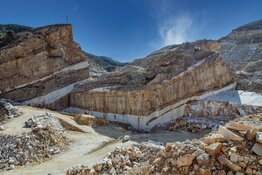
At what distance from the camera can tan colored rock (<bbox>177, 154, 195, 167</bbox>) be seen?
6234 mm

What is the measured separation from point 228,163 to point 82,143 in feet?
31.3

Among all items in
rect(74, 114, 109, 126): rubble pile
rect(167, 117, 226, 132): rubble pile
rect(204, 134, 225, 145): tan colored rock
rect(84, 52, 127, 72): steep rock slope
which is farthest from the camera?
rect(84, 52, 127, 72): steep rock slope

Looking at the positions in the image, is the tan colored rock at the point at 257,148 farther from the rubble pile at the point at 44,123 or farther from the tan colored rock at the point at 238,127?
the rubble pile at the point at 44,123

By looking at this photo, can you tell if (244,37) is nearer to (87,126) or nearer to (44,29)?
(44,29)

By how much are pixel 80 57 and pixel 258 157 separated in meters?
22.3

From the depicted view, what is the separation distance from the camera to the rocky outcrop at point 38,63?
913 inches

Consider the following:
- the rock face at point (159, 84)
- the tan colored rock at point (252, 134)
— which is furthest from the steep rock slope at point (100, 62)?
the tan colored rock at point (252, 134)

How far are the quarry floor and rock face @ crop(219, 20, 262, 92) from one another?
9.49 m

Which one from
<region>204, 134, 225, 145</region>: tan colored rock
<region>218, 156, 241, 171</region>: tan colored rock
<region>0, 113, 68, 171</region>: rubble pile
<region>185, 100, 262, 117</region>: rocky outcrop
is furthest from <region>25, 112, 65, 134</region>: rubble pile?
<region>218, 156, 241, 171</region>: tan colored rock

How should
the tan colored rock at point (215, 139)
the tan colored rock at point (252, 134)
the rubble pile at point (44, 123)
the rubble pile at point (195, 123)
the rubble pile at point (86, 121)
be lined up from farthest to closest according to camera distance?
1. the rubble pile at point (86, 121)
2. the rubble pile at point (195, 123)
3. the rubble pile at point (44, 123)
4. the tan colored rock at point (215, 139)
5. the tan colored rock at point (252, 134)

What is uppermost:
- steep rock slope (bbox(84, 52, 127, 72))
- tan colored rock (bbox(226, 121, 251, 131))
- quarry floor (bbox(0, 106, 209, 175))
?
steep rock slope (bbox(84, 52, 127, 72))

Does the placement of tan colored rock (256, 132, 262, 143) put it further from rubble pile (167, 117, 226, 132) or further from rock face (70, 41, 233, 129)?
rock face (70, 41, 233, 129)

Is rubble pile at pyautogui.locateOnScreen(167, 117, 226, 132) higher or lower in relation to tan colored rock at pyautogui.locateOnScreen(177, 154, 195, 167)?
higher

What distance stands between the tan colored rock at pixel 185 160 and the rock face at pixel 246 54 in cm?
1746
